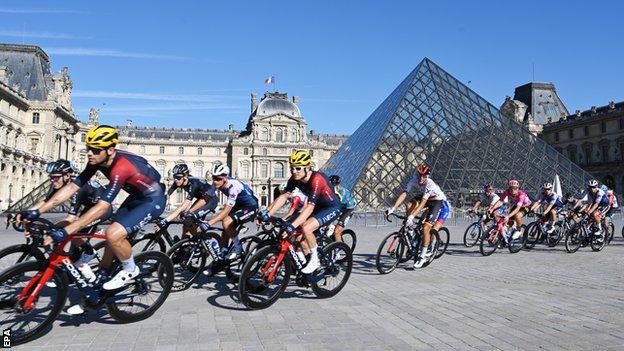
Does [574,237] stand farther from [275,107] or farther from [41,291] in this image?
[275,107]

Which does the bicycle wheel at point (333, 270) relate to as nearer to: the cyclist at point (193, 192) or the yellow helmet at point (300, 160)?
the yellow helmet at point (300, 160)

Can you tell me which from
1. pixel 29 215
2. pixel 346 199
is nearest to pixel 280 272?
pixel 29 215

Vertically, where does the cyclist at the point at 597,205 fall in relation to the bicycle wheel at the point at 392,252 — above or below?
above

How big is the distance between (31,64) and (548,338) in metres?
66.4

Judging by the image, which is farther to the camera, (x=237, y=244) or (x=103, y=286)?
(x=237, y=244)

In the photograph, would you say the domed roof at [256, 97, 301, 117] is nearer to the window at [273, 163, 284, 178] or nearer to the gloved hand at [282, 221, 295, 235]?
the window at [273, 163, 284, 178]

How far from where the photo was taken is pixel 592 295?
18.1 ft

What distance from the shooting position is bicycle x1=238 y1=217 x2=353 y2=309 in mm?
4777

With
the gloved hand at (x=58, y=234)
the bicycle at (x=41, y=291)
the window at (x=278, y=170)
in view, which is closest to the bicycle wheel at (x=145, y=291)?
the bicycle at (x=41, y=291)

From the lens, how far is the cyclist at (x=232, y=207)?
6.10 m

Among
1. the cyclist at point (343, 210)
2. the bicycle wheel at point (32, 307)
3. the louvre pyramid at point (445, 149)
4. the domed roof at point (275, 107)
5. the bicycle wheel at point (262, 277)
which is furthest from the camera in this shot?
the domed roof at point (275, 107)

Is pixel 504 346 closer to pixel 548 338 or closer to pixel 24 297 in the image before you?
pixel 548 338

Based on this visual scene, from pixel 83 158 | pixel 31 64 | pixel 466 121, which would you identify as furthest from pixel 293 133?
pixel 466 121

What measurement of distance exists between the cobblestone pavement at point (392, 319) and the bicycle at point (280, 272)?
14cm
